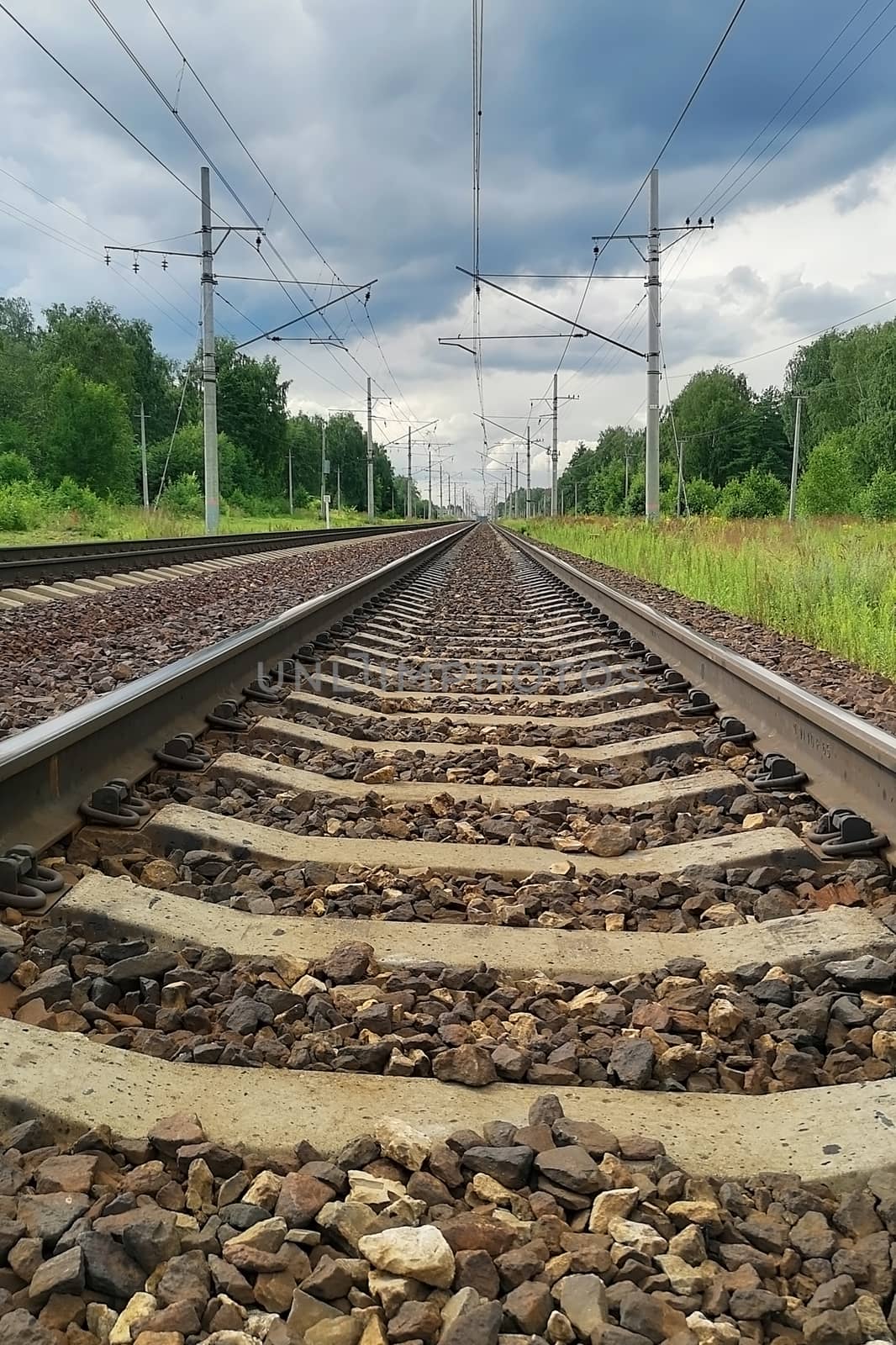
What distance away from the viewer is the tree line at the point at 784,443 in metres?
54.7

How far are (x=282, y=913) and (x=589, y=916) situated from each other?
680mm

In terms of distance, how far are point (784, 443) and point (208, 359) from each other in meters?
87.8

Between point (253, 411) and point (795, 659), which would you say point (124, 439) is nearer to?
point (253, 411)

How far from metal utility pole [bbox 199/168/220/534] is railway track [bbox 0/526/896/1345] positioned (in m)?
22.6

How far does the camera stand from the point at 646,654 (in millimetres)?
5805

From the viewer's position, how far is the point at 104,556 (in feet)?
40.7

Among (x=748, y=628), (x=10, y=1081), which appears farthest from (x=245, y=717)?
(x=748, y=628)

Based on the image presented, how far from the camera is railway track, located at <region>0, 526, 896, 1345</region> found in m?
1.19

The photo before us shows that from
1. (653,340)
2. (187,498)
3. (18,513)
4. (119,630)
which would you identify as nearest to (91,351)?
(187,498)

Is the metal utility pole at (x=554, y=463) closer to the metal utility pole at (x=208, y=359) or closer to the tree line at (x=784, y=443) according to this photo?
the tree line at (x=784, y=443)

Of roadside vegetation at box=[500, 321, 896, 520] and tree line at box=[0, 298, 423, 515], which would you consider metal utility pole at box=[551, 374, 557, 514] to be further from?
tree line at box=[0, 298, 423, 515]

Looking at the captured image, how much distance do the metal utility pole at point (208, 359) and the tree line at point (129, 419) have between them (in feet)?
46.7

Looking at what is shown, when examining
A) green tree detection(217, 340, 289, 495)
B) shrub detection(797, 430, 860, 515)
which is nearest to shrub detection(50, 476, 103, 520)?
shrub detection(797, 430, 860, 515)

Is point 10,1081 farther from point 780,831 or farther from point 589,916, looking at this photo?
point 780,831
